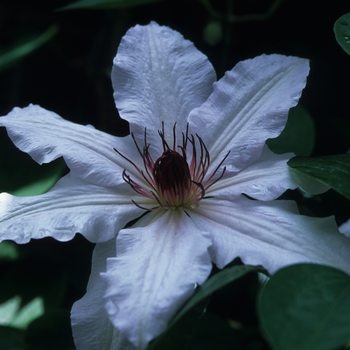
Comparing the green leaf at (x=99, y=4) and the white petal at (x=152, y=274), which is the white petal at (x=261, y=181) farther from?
the green leaf at (x=99, y=4)

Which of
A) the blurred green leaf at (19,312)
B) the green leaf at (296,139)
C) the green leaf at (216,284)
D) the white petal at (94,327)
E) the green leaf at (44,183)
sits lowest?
the blurred green leaf at (19,312)

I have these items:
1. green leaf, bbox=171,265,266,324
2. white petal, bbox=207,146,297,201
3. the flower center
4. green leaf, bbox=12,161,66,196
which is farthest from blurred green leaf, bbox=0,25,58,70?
green leaf, bbox=171,265,266,324

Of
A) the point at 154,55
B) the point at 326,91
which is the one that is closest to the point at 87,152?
the point at 154,55

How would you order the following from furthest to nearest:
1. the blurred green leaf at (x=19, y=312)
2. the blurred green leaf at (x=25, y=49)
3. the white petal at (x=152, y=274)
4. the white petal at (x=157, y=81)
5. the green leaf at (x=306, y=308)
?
1. the blurred green leaf at (x=25, y=49)
2. the blurred green leaf at (x=19, y=312)
3. the white petal at (x=157, y=81)
4. the white petal at (x=152, y=274)
5. the green leaf at (x=306, y=308)

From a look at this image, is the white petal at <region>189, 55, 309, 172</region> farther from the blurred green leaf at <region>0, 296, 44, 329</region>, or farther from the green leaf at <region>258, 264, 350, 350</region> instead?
the blurred green leaf at <region>0, 296, 44, 329</region>

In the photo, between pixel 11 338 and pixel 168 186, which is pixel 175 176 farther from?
pixel 11 338

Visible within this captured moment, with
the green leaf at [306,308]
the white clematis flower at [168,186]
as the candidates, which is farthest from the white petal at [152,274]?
the green leaf at [306,308]

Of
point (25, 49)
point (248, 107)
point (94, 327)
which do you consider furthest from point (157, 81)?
point (25, 49)
